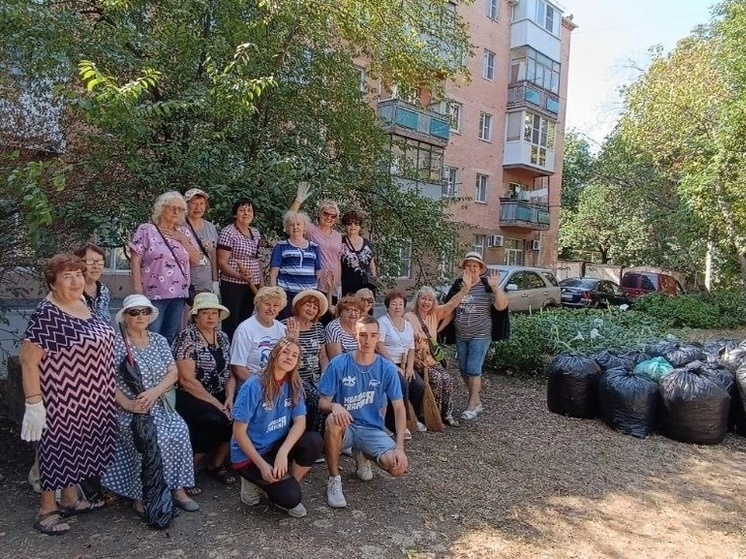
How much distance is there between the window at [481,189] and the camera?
27.8 metres

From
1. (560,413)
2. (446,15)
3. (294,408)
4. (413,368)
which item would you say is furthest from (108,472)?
(446,15)

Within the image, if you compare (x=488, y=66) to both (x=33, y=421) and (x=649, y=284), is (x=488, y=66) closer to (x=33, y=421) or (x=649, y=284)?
(x=649, y=284)

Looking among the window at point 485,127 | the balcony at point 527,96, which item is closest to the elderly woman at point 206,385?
the window at point 485,127

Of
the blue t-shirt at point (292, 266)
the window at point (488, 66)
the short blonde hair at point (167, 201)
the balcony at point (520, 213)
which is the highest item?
the window at point (488, 66)

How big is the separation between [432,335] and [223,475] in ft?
7.97

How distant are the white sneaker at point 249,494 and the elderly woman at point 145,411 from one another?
28 centimetres

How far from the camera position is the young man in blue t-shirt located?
3902mm

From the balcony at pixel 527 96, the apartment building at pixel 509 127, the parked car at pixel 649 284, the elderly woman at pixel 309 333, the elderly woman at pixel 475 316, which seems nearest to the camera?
the elderly woman at pixel 309 333

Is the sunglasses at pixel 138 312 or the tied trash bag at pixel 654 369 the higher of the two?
the sunglasses at pixel 138 312

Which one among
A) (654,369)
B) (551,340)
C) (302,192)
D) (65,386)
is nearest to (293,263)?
(302,192)

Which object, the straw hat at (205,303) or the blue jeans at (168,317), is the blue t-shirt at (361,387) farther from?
the blue jeans at (168,317)

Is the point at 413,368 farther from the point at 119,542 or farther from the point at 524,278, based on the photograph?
the point at 524,278

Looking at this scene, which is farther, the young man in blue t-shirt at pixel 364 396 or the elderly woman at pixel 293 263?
the elderly woman at pixel 293 263

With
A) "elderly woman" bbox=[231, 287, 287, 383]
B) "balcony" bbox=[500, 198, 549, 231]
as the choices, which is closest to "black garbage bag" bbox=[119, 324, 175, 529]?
"elderly woman" bbox=[231, 287, 287, 383]
